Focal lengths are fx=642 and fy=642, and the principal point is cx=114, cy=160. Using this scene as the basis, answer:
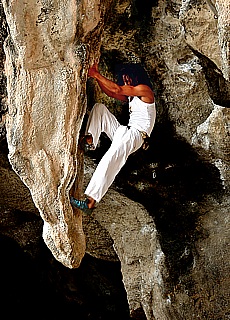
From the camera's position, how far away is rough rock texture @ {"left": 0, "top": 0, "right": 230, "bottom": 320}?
355cm

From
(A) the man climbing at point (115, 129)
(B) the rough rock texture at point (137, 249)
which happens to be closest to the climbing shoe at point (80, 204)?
(A) the man climbing at point (115, 129)

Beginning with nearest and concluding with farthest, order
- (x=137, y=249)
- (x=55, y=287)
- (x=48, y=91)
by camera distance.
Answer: (x=48, y=91), (x=137, y=249), (x=55, y=287)

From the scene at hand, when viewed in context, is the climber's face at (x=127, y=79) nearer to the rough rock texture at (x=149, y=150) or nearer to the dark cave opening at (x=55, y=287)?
the rough rock texture at (x=149, y=150)

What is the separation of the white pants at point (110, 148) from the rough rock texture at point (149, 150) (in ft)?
0.48

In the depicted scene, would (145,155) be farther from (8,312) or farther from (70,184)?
(8,312)

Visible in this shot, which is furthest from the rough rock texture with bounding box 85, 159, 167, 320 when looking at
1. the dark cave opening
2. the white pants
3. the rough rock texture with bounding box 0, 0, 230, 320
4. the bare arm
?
the dark cave opening

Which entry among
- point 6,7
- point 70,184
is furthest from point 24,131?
point 6,7

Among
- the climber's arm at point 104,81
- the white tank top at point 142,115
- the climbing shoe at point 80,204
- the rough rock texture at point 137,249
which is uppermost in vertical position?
the climber's arm at point 104,81

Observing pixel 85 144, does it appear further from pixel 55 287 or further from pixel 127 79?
pixel 55 287

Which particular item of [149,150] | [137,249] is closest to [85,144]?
[149,150]

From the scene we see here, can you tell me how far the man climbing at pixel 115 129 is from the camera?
376cm

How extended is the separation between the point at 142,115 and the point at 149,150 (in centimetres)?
83

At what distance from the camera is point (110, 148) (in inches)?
152

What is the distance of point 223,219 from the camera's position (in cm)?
476
